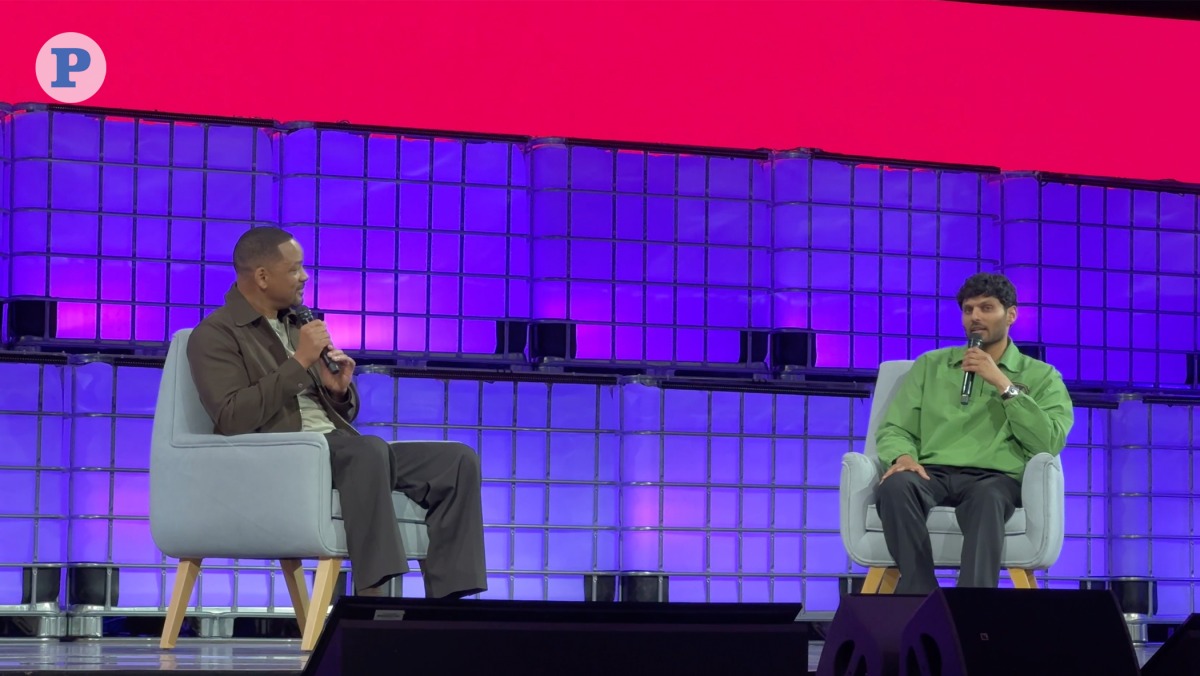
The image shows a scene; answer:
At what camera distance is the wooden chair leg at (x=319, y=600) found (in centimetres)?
440

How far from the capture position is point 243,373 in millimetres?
4582

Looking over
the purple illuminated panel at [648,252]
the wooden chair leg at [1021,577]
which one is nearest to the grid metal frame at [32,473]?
the purple illuminated panel at [648,252]

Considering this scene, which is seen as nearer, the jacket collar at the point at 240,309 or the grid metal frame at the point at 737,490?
the jacket collar at the point at 240,309

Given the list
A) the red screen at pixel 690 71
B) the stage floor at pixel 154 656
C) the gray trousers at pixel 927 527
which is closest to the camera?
the stage floor at pixel 154 656

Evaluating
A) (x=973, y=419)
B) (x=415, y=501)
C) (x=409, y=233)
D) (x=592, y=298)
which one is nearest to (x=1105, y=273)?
(x=973, y=419)

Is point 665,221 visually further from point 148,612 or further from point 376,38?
point 148,612

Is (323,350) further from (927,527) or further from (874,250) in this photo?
(874,250)

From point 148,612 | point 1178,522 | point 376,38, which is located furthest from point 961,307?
point 148,612

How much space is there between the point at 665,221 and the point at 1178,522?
202 cm

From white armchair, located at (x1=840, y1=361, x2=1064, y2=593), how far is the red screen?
1478mm

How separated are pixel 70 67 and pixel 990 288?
9.71ft

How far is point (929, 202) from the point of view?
5.78m

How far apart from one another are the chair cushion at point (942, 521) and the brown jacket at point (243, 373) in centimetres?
166

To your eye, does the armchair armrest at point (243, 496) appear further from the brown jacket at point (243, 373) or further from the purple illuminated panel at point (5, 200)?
the purple illuminated panel at point (5, 200)
